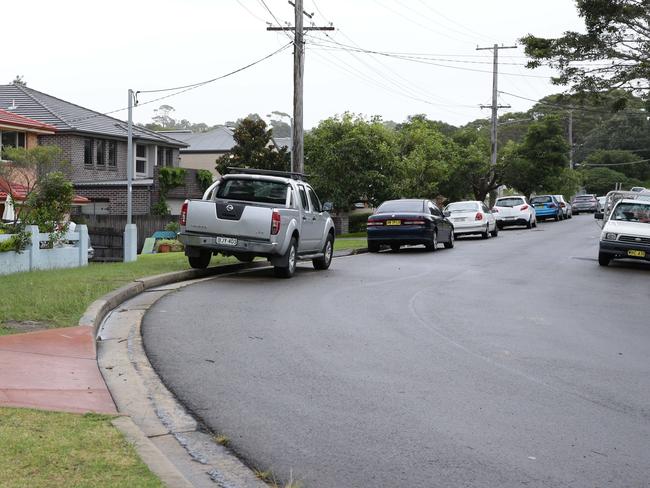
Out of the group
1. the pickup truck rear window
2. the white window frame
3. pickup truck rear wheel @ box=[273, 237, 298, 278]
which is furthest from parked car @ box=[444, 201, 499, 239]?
the white window frame

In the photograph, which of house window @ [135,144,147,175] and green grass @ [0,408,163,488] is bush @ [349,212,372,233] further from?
green grass @ [0,408,163,488]

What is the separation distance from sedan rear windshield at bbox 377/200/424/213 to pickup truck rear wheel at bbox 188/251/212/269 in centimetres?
950

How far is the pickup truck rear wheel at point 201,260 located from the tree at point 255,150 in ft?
117

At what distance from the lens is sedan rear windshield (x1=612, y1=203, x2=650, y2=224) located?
70.4ft

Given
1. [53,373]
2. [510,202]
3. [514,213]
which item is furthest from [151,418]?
[510,202]

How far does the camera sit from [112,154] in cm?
4603

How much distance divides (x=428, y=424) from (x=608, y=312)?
24.6ft

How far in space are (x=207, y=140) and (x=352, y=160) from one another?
2575cm

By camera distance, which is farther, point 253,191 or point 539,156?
point 539,156

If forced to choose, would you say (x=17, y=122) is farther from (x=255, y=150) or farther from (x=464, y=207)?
(x=255, y=150)

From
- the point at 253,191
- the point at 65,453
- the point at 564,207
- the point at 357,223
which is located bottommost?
the point at 357,223

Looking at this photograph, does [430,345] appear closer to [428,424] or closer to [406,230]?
[428,424]

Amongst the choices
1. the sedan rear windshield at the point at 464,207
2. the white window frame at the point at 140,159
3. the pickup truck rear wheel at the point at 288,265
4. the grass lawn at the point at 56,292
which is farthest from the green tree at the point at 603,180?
the grass lawn at the point at 56,292

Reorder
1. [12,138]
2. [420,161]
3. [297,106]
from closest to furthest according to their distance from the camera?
[297,106] → [12,138] → [420,161]
